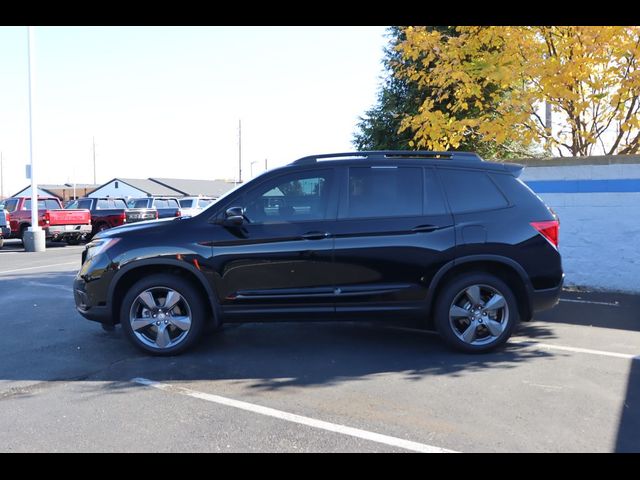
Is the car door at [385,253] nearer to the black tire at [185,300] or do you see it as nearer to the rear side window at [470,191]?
the rear side window at [470,191]

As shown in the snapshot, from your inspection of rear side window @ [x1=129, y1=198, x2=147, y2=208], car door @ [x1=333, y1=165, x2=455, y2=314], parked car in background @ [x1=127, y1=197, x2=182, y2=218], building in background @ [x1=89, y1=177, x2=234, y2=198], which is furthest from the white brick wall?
building in background @ [x1=89, y1=177, x2=234, y2=198]

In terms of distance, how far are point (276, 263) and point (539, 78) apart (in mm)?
5968

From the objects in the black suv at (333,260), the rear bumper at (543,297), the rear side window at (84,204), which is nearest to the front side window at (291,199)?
the black suv at (333,260)

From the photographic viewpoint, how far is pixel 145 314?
557 centimetres

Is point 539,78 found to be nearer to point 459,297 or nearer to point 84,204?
point 459,297

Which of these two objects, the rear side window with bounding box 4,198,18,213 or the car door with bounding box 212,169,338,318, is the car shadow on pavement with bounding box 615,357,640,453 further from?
the rear side window with bounding box 4,198,18,213

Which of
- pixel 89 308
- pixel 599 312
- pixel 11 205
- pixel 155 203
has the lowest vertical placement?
pixel 599 312

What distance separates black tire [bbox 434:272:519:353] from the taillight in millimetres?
627

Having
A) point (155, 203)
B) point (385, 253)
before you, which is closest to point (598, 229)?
point (385, 253)

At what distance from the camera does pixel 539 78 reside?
29.6 feet

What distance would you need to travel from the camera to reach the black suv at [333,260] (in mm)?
5473

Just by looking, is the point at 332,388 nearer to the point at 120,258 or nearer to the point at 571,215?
the point at 120,258
